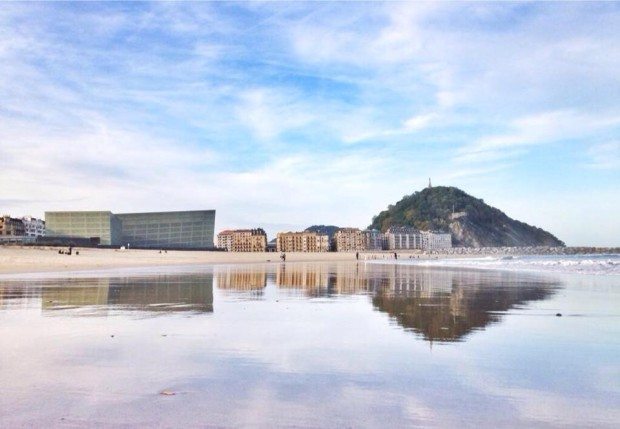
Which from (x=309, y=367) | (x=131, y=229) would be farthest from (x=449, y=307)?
(x=131, y=229)

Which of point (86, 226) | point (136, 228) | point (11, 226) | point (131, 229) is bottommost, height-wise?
point (131, 229)

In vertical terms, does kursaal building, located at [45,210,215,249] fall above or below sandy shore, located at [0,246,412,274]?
above

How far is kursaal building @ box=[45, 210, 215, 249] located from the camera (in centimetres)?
11431

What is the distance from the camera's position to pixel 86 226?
379 ft

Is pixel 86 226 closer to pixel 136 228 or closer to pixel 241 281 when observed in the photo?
pixel 136 228

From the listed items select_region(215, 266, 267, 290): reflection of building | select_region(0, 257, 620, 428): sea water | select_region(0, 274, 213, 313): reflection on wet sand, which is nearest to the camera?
select_region(0, 257, 620, 428): sea water

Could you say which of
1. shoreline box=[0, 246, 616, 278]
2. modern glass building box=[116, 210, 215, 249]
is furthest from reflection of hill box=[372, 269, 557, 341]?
modern glass building box=[116, 210, 215, 249]

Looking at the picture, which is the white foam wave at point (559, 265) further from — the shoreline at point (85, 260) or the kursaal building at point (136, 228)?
the kursaal building at point (136, 228)

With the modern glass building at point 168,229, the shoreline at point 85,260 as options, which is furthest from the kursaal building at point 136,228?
the shoreline at point 85,260

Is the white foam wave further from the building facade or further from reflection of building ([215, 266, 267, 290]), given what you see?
the building facade

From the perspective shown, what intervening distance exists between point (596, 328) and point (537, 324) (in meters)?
0.99

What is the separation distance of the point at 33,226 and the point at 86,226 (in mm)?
83091

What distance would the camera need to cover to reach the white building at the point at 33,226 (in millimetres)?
175137

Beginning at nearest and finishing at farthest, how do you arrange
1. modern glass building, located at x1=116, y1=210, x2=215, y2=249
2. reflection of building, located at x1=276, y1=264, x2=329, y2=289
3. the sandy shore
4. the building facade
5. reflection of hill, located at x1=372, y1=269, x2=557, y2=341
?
1. reflection of hill, located at x1=372, y1=269, x2=557, y2=341
2. reflection of building, located at x1=276, y1=264, x2=329, y2=289
3. the sandy shore
4. modern glass building, located at x1=116, y1=210, x2=215, y2=249
5. the building facade
